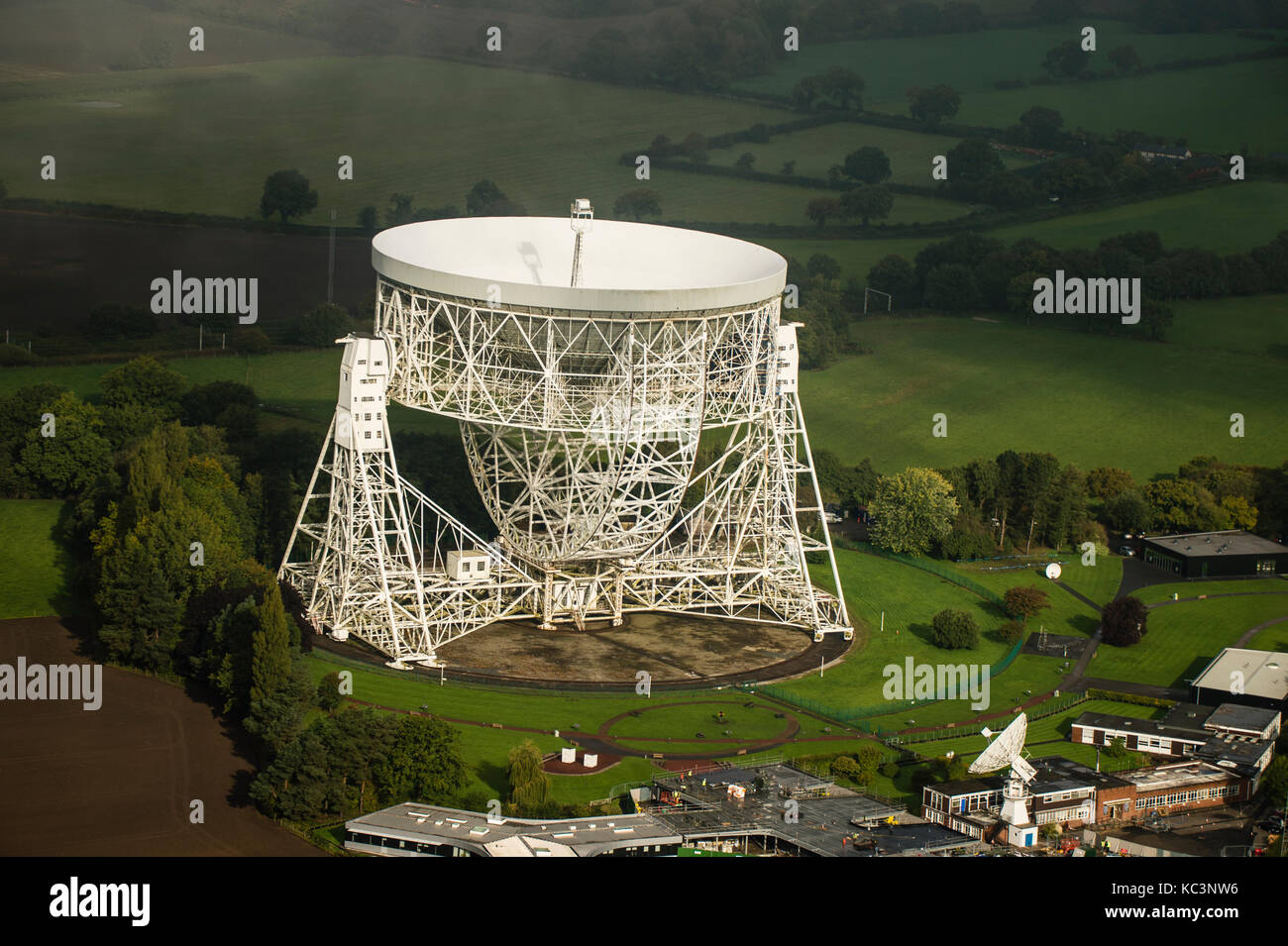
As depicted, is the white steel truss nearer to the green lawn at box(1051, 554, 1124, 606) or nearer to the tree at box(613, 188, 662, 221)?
the green lawn at box(1051, 554, 1124, 606)

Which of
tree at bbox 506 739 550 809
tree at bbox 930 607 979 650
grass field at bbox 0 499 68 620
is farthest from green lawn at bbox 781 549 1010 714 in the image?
grass field at bbox 0 499 68 620

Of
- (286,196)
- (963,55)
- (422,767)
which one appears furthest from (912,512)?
(963,55)

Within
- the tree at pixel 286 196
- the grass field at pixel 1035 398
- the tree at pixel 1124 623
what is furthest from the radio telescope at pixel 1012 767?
the tree at pixel 286 196

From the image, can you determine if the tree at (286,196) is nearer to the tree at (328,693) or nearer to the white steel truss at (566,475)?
the white steel truss at (566,475)

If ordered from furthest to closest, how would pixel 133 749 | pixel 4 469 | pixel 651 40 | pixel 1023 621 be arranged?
pixel 651 40 < pixel 4 469 < pixel 1023 621 < pixel 133 749

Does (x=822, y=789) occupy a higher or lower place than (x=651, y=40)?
lower

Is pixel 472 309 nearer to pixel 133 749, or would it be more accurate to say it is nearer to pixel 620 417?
pixel 620 417

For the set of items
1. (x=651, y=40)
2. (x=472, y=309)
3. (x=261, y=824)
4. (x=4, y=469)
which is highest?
(x=651, y=40)

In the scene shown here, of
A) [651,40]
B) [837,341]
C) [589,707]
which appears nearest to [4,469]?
[589,707]
